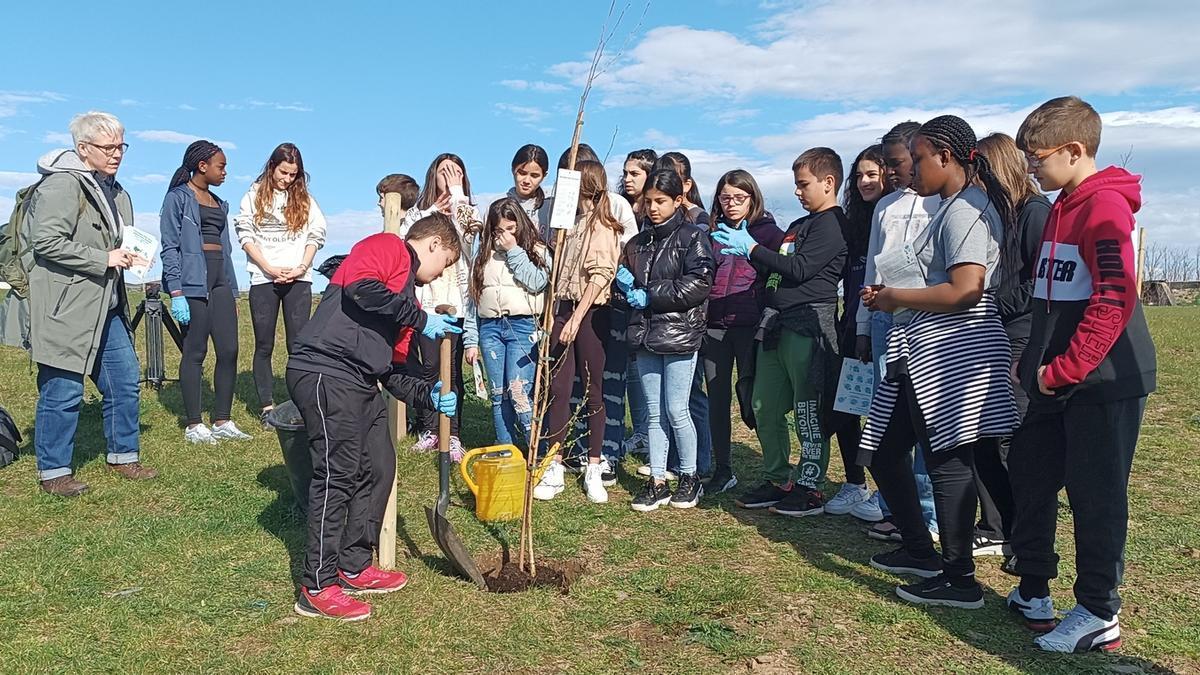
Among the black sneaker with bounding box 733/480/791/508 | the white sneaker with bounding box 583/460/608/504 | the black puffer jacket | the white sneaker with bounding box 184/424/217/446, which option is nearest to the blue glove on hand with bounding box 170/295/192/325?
the white sneaker with bounding box 184/424/217/446

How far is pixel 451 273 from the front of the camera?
6.41 meters

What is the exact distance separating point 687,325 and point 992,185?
1.82m

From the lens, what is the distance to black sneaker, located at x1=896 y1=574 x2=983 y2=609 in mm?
3818

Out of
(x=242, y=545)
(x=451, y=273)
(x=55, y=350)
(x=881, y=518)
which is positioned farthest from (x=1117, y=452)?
(x=55, y=350)

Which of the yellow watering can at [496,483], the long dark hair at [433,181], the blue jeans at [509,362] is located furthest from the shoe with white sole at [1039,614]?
the long dark hair at [433,181]

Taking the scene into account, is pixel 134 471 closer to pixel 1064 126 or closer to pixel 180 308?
pixel 180 308

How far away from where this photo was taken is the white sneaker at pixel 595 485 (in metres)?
5.47

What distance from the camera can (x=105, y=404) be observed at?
579cm

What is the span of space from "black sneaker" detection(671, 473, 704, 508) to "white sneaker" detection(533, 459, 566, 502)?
72cm

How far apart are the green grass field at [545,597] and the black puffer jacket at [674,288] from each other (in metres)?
1.03

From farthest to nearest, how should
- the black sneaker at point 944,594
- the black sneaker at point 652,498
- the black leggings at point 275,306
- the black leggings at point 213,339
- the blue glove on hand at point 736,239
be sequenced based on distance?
the black leggings at point 275,306 < the black leggings at point 213,339 < the black sneaker at point 652,498 < the blue glove on hand at point 736,239 < the black sneaker at point 944,594

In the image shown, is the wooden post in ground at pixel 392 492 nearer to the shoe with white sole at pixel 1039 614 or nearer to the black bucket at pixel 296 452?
the black bucket at pixel 296 452

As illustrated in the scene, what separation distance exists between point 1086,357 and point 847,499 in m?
2.38

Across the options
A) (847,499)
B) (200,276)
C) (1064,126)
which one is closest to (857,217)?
(847,499)
